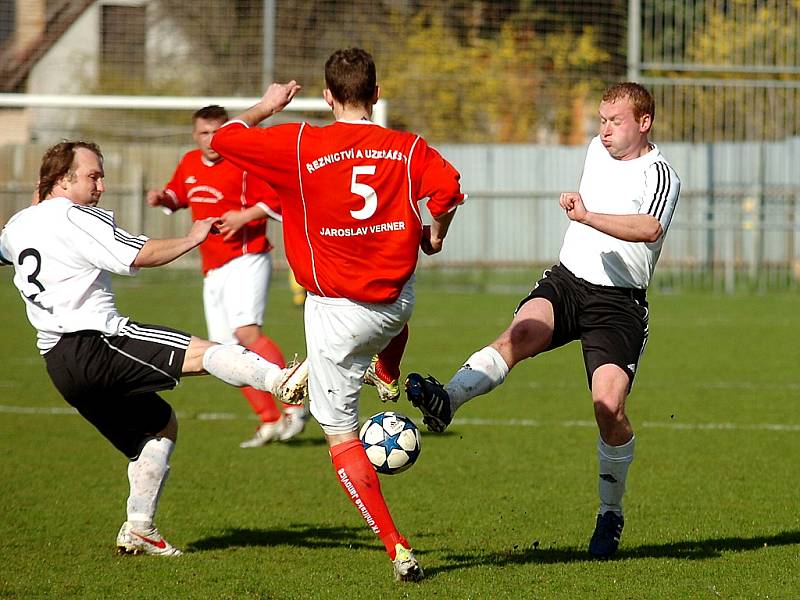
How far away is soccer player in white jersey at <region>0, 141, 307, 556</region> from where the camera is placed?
225 inches

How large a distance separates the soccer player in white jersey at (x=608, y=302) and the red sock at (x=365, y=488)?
55 centimetres

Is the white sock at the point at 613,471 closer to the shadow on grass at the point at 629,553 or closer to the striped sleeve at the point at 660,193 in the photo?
the shadow on grass at the point at 629,553

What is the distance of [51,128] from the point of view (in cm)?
2252

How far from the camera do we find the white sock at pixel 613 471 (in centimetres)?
599

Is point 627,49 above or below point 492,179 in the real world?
above

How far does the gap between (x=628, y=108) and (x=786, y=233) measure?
63.2 feet

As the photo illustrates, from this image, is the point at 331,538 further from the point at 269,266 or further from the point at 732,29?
the point at 732,29

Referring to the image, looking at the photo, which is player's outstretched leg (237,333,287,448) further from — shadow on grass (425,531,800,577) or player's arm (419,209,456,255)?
player's arm (419,209,456,255)

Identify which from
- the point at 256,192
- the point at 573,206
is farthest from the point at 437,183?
the point at 256,192

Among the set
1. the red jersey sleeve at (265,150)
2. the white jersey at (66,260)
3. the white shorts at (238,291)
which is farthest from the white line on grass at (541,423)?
the red jersey sleeve at (265,150)

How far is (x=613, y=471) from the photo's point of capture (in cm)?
600

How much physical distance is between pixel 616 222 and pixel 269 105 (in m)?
1.65

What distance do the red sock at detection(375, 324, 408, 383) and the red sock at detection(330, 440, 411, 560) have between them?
513 mm

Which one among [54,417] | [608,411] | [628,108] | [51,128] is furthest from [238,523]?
[51,128]
